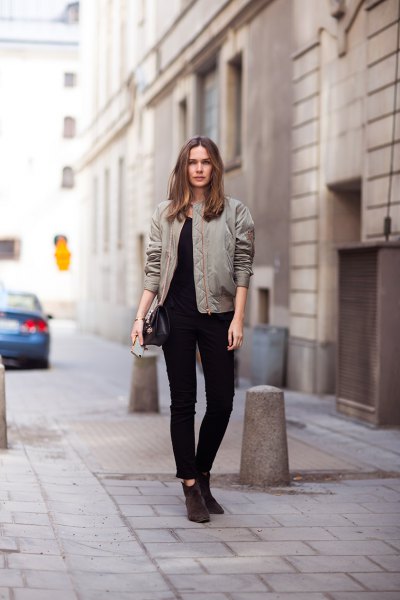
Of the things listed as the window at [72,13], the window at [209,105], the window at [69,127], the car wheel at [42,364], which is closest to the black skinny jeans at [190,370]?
the car wheel at [42,364]

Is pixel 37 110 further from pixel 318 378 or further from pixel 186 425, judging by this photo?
pixel 186 425

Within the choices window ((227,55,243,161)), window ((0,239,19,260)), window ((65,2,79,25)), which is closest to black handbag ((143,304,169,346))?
window ((227,55,243,161))

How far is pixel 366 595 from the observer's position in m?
4.66

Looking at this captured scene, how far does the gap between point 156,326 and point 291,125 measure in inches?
388

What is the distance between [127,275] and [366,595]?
2615 centimetres

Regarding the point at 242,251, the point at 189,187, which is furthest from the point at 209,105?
the point at 242,251

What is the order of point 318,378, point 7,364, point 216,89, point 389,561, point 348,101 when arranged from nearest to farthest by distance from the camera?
point 389,561 < point 348,101 < point 318,378 < point 7,364 < point 216,89

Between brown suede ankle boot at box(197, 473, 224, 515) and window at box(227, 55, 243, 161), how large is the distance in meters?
13.5

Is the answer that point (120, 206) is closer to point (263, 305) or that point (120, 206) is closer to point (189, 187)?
point (263, 305)

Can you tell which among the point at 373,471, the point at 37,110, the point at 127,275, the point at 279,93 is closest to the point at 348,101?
the point at 279,93

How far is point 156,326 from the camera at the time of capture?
20.2 ft

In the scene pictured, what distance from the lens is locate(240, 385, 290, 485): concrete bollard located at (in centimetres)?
729

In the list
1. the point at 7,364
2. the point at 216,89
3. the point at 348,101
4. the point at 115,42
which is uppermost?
the point at 115,42

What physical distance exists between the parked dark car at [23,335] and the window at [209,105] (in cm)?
464
